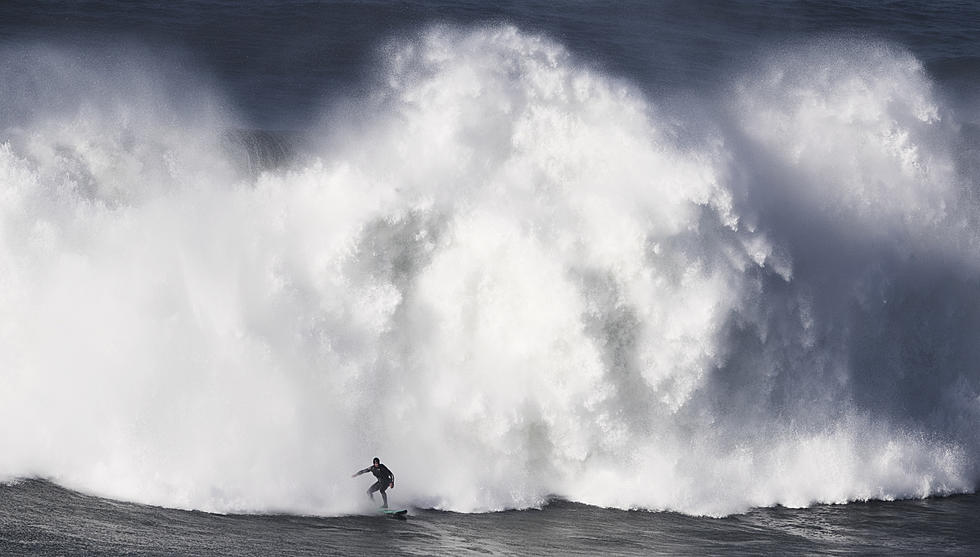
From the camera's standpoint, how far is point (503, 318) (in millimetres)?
19188

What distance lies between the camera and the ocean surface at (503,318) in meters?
17.5

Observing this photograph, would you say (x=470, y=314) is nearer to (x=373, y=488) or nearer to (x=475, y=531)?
(x=373, y=488)

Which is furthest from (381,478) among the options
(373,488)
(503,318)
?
(503,318)

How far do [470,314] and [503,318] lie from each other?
0.52 metres

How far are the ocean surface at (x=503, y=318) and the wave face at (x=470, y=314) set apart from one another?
1.8 inches

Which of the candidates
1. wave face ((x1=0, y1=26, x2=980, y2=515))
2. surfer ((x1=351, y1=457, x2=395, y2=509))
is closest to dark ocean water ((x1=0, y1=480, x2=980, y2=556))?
surfer ((x1=351, y1=457, x2=395, y2=509))

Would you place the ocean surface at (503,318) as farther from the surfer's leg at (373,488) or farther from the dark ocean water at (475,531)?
the surfer's leg at (373,488)

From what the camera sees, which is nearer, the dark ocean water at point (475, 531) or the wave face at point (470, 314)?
the dark ocean water at point (475, 531)

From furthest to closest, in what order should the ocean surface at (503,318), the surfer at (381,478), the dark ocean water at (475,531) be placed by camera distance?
the ocean surface at (503,318), the surfer at (381,478), the dark ocean water at (475,531)

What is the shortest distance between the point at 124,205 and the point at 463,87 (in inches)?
226

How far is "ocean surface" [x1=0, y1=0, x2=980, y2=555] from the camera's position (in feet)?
57.5

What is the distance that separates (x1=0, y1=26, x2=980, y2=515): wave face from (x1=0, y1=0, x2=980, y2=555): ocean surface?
0.05m

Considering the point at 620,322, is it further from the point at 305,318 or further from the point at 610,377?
the point at 305,318

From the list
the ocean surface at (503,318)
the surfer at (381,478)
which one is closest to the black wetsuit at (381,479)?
the surfer at (381,478)
